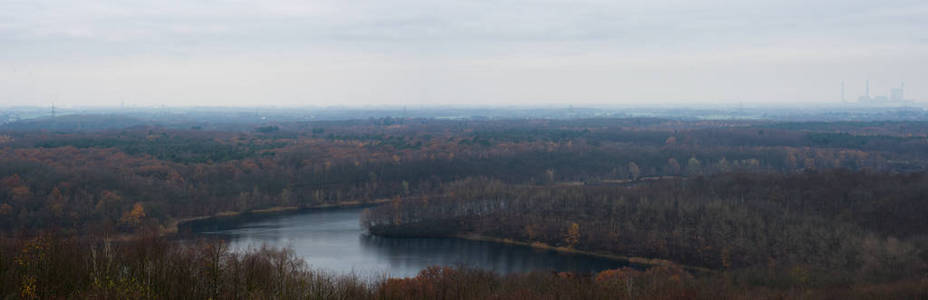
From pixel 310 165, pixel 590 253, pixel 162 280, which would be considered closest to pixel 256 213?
pixel 310 165

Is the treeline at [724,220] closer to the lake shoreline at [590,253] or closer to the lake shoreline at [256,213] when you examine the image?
the lake shoreline at [590,253]

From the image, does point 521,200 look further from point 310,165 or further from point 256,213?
point 310,165

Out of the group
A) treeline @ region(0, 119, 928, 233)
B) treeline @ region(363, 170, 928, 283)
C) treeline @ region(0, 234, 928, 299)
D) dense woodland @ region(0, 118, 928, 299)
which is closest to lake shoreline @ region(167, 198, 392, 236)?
dense woodland @ region(0, 118, 928, 299)

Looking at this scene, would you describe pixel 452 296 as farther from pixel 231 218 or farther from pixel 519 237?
pixel 231 218

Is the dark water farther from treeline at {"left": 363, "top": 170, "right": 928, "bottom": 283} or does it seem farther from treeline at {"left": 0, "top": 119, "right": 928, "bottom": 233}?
treeline at {"left": 0, "top": 119, "right": 928, "bottom": 233}

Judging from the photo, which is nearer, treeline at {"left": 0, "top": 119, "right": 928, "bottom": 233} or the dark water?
the dark water

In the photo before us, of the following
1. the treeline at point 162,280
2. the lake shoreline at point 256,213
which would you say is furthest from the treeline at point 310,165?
the treeline at point 162,280

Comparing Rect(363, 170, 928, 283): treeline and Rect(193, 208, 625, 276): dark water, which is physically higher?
Rect(363, 170, 928, 283): treeline

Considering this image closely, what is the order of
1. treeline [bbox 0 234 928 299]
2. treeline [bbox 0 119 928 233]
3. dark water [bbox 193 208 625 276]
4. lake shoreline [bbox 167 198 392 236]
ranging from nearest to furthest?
1. treeline [bbox 0 234 928 299]
2. dark water [bbox 193 208 625 276]
3. lake shoreline [bbox 167 198 392 236]
4. treeline [bbox 0 119 928 233]
